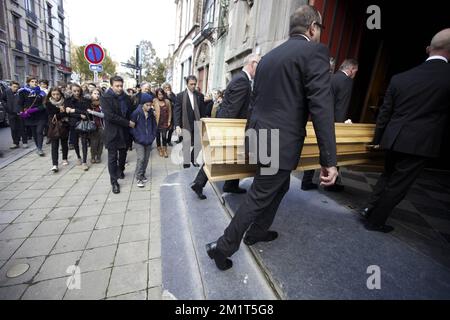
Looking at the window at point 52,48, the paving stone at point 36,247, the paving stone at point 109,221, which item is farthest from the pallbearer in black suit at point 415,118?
the window at point 52,48

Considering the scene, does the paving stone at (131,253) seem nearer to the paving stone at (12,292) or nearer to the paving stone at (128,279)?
the paving stone at (128,279)

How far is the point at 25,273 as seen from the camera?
232 centimetres

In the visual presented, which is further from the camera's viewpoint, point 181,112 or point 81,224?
point 181,112

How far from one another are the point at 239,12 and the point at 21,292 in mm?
9711

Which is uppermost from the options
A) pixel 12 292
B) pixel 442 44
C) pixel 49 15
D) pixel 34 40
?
pixel 49 15

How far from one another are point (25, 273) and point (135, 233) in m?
1.10

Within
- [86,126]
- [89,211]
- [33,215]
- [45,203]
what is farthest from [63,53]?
[89,211]

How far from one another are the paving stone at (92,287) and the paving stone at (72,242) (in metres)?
0.55

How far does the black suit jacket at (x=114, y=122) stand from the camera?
13.1 feet

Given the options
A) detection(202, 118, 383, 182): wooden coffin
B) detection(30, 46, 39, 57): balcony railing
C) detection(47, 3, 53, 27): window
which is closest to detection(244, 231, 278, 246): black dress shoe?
detection(202, 118, 383, 182): wooden coffin

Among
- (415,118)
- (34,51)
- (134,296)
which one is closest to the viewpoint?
(134,296)

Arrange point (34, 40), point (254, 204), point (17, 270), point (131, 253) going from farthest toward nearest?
point (34, 40) → point (131, 253) → point (17, 270) → point (254, 204)

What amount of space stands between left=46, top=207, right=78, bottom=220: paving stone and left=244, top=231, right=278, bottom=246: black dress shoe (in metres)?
2.62

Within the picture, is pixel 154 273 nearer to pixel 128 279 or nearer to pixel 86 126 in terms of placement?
pixel 128 279
